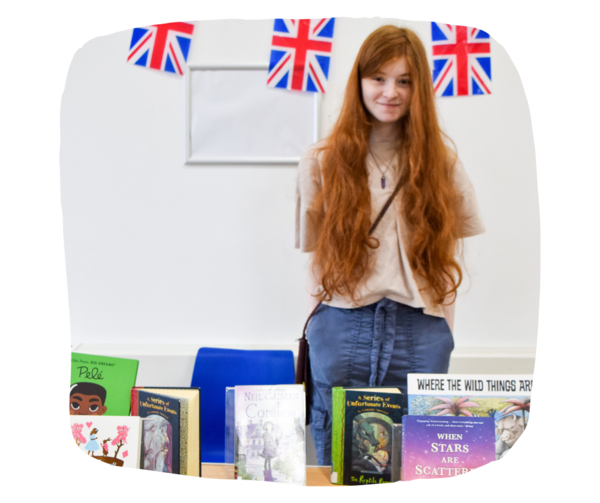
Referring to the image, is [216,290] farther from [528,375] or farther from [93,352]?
[528,375]

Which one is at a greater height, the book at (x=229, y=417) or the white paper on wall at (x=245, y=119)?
the white paper on wall at (x=245, y=119)

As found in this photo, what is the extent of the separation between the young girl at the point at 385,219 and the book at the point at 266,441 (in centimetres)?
20

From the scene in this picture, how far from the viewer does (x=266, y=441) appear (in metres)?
1.68

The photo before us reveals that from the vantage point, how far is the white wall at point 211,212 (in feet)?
5.67

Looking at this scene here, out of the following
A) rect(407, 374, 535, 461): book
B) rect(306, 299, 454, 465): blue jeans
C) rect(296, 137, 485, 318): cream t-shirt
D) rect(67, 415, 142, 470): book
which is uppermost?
rect(296, 137, 485, 318): cream t-shirt

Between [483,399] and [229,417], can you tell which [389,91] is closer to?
[483,399]

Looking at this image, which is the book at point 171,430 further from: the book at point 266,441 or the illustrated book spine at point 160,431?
the book at point 266,441

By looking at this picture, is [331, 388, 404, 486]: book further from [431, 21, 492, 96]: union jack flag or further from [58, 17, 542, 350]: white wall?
[431, 21, 492, 96]: union jack flag

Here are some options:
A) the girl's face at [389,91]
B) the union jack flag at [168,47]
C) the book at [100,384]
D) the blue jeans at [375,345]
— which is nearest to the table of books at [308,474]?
the blue jeans at [375,345]

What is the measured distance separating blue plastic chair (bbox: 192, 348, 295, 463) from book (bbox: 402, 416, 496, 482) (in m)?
0.38

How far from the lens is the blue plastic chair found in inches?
71.4

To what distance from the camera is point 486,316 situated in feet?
5.85

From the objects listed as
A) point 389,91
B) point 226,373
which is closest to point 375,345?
point 226,373

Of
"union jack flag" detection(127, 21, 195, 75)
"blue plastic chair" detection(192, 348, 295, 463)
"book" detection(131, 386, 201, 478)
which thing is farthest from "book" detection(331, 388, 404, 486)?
"union jack flag" detection(127, 21, 195, 75)
